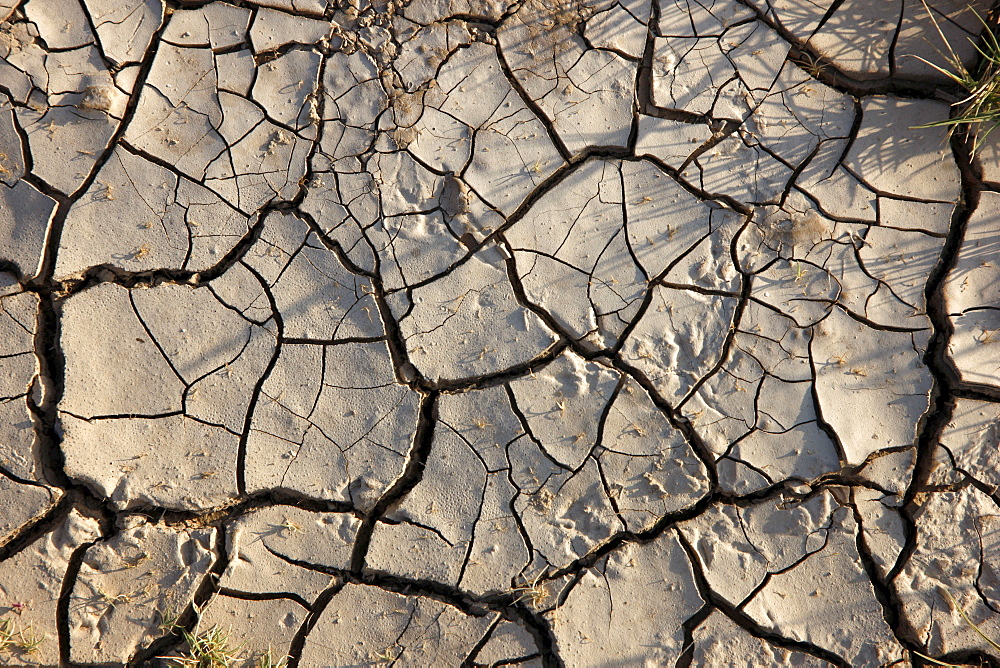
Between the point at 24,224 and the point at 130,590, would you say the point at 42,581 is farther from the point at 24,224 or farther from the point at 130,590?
the point at 24,224

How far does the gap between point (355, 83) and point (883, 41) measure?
2.22 m

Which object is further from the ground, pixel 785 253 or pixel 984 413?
pixel 785 253

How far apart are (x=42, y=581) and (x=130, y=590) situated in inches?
12.4

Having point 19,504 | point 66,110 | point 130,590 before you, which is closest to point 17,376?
point 19,504

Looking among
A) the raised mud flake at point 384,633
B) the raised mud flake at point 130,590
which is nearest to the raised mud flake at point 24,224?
the raised mud flake at point 130,590

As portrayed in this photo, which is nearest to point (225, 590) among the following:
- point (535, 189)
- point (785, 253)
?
point (535, 189)

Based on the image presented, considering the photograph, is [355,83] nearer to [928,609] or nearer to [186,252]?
[186,252]

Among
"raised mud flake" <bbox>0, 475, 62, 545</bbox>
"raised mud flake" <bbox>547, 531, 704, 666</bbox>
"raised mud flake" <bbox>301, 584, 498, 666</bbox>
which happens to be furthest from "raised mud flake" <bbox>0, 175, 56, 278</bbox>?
"raised mud flake" <bbox>547, 531, 704, 666</bbox>

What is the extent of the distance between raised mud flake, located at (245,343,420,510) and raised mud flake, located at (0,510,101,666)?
64 centimetres

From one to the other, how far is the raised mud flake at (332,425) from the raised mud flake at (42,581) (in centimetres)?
64

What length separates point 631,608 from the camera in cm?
211

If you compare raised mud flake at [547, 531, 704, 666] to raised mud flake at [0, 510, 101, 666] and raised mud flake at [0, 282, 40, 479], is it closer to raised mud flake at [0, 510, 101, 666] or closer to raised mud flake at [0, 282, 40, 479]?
raised mud flake at [0, 510, 101, 666]

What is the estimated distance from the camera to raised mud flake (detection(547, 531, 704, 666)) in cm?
209

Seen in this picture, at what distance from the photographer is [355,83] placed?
90.9 inches
